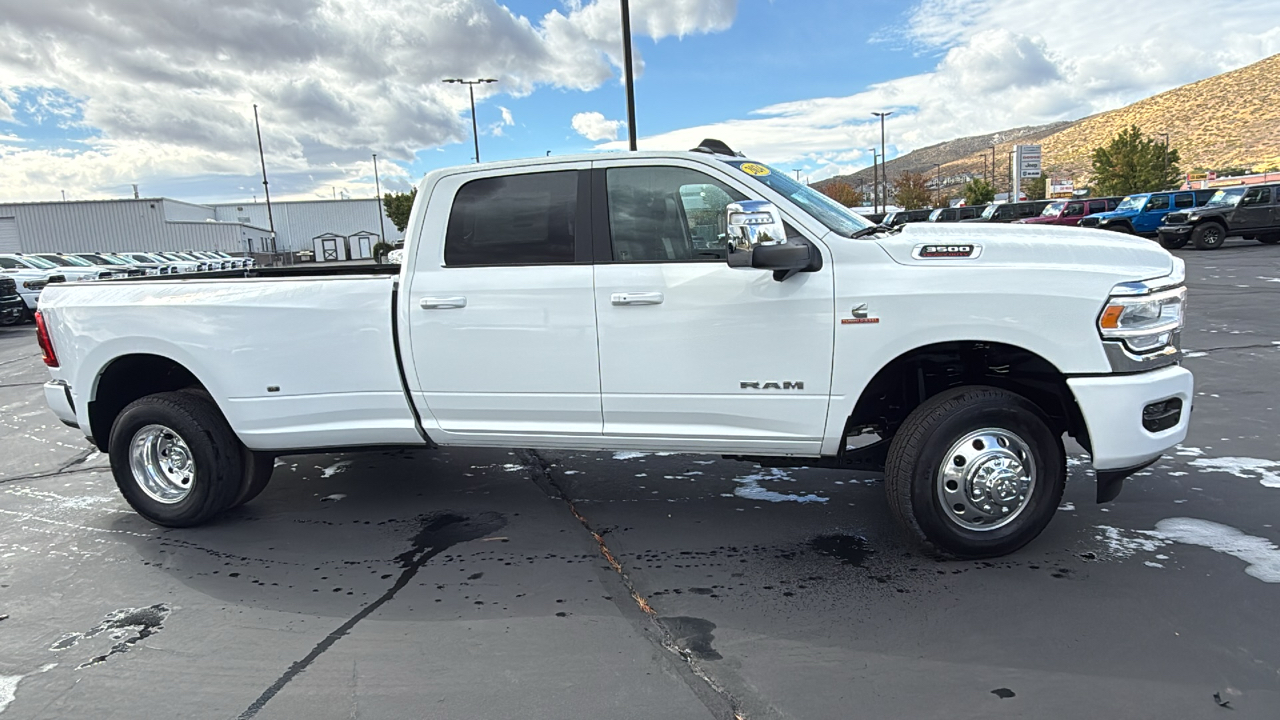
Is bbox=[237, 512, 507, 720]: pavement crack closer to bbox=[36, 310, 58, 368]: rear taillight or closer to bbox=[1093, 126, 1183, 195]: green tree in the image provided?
bbox=[36, 310, 58, 368]: rear taillight

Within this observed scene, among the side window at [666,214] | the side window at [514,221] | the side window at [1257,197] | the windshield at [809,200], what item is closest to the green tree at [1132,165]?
the side window at [1257,197]

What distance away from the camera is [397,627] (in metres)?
3.41

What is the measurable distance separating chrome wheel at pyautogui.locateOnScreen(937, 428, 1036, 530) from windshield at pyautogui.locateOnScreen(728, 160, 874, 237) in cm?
114

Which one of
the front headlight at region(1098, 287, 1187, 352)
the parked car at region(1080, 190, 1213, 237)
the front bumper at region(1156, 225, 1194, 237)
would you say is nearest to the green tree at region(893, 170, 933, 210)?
the parked car at region(1080, 190, 1213, 237)

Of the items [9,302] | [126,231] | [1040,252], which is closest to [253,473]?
[1040,252]

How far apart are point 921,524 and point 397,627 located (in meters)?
2.38

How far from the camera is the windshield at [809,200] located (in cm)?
396

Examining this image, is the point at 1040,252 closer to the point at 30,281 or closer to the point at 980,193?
the point at 30,281

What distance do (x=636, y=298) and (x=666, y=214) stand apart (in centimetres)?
47

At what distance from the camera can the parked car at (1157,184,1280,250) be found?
2380cm

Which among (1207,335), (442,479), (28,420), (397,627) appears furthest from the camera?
(1207,335)

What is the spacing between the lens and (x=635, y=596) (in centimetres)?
361

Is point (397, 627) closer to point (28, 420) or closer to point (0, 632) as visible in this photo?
point (0, 632)

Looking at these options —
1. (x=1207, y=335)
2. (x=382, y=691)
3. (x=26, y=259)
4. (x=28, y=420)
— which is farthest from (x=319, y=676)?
(x=26, y=259)
